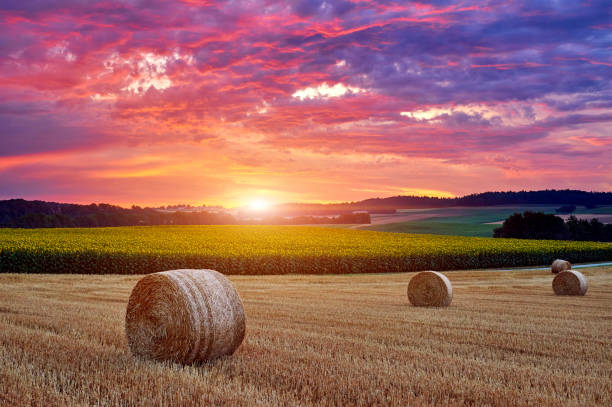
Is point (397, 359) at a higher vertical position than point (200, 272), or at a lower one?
lower

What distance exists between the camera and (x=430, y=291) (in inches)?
715

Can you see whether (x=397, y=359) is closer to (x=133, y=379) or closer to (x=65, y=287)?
(x=133, y=379)

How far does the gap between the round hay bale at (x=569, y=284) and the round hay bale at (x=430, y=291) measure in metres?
8.67

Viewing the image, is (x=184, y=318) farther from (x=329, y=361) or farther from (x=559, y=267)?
(x=559, y=267)

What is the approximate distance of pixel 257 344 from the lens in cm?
984

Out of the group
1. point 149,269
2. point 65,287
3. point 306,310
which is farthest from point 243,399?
point 149,269

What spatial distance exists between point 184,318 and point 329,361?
2.30 meters

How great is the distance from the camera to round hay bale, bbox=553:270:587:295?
2384cm

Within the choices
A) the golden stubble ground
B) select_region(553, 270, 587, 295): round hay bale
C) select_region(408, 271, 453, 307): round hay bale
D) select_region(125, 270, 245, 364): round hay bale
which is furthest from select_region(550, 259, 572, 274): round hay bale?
select_region(125, 270, 245, 364): round hay bale

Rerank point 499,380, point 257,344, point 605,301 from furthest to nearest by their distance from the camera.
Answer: point 605,301 → point 257,344 → point 499,380

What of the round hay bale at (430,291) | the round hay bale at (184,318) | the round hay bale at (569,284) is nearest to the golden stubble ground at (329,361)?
the round hay bale at (184,318)

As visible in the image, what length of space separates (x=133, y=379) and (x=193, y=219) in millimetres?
79203

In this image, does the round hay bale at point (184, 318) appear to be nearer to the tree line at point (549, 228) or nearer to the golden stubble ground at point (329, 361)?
the golden stubble ground at point (329, 361)

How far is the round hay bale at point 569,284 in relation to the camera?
939 inches
